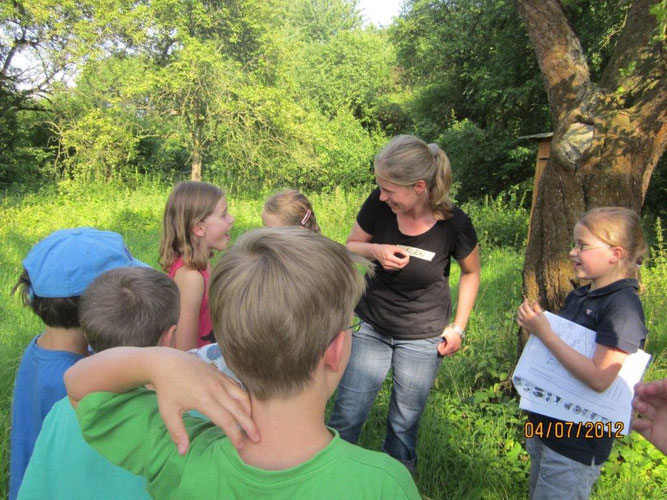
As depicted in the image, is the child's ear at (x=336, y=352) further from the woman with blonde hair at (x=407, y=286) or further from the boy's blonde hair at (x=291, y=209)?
the boy's blonde hair at (x=291, y=209)

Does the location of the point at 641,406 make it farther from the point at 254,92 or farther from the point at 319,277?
the point at 254,92

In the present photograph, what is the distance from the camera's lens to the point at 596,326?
182 cm

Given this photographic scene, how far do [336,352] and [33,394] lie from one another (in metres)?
1.09

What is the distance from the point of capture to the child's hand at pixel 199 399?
2.84ft

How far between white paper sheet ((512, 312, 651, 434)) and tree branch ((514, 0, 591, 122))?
1549 millimetres

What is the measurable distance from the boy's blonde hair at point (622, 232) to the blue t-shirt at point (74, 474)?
181 cm

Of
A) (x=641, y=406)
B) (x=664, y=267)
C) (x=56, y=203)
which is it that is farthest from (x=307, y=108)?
(x=641, y=406)

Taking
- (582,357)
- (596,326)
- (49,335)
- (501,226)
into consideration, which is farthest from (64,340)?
(501,226)

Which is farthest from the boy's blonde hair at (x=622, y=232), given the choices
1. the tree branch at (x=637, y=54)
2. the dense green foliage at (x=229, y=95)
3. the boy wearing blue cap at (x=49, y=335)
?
the dense green foliage at (x=229, y=95)

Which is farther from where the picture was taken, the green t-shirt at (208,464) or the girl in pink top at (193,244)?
the girl in pink top at (193,244)

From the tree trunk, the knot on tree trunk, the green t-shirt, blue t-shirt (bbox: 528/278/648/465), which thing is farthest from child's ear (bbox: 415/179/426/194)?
the tree trunk

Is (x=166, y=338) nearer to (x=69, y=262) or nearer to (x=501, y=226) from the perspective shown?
(x=69, y=262)

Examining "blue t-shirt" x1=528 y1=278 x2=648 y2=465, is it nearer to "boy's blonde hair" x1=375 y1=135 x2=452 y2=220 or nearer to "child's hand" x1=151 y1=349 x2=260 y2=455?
"boy's blonde hair" x1=375 y1=135 x2=452 y2=220

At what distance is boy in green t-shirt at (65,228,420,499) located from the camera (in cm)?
84
